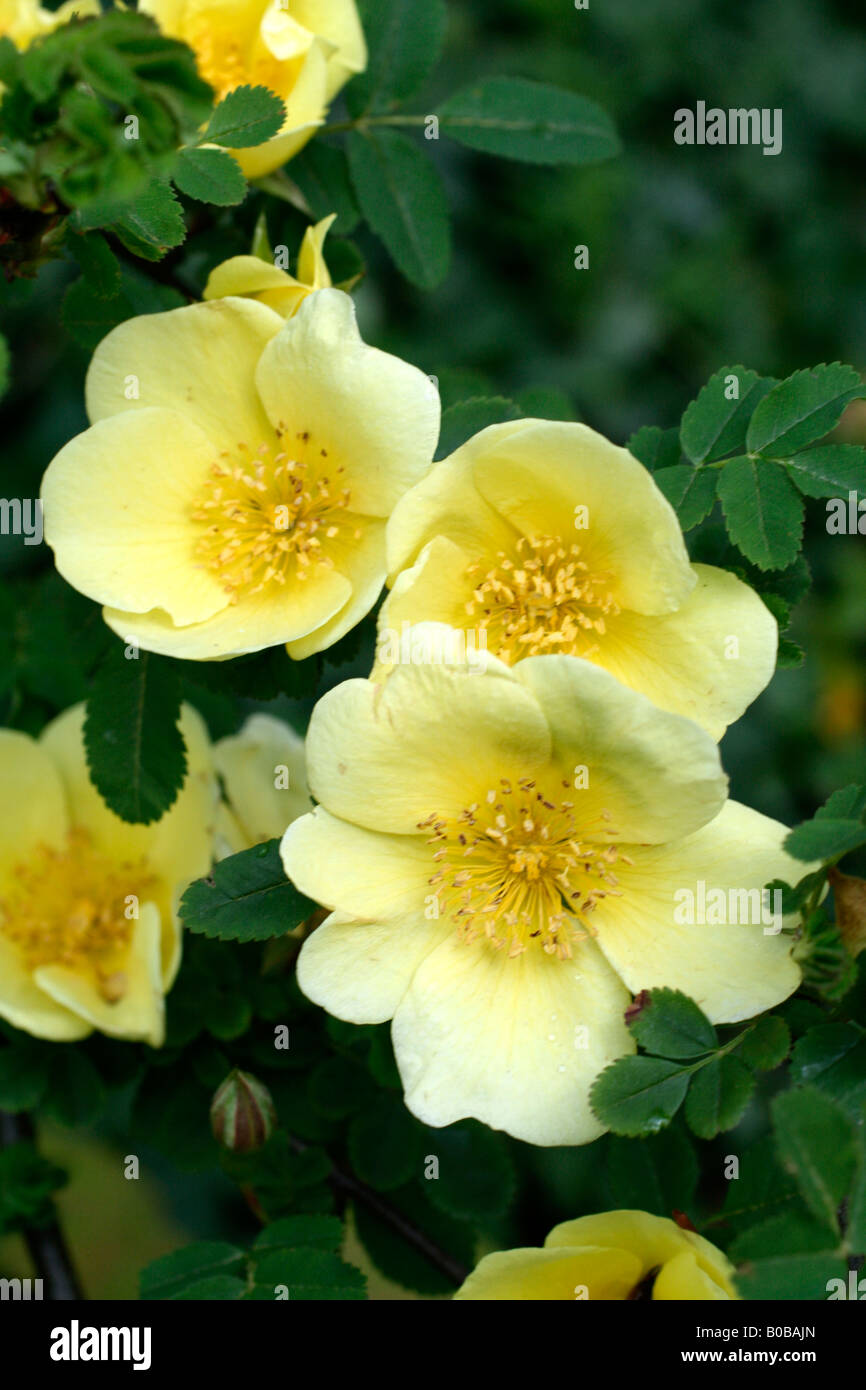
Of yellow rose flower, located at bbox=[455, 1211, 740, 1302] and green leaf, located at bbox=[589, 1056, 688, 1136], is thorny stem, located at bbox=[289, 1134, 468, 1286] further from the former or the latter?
green leaf, located at bbox=[589, 1056, 688, 1136]

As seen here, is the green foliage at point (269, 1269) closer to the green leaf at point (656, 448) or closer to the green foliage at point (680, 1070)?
the green foliage at point (680, 1070)

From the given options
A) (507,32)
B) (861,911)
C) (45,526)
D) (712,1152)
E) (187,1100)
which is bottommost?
(712,1152)

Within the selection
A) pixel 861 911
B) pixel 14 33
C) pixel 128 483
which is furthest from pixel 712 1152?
pixel 14 33

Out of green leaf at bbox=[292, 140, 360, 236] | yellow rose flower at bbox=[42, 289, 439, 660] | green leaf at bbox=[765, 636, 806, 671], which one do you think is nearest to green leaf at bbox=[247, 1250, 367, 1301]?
yellow rose flower at bbox=[42, 289, 439, 660]

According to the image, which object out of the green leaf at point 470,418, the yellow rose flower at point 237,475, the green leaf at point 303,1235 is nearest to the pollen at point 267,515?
the yellow rose flower at point 237,475

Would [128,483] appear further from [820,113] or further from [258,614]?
[820,113]

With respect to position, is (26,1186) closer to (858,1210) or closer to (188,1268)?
(188,1268)
